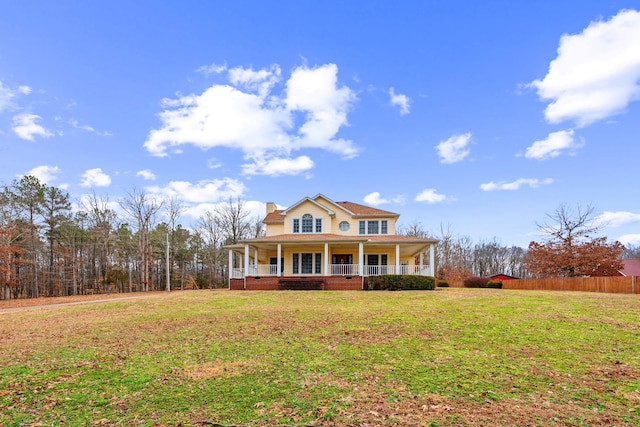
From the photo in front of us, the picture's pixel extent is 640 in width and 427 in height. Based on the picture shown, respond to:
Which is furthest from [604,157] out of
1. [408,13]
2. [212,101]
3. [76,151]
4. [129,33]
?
[76,151]

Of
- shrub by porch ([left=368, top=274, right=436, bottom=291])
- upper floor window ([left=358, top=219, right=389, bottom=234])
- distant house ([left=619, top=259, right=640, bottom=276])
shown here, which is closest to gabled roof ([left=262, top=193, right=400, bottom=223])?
upper floor window ([left=358, top=219, right=389, bottom=234])

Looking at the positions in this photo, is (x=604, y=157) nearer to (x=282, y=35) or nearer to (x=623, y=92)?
(x=623, y=92)

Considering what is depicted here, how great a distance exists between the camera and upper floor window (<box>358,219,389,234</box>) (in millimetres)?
25672

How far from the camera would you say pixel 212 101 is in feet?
57.8

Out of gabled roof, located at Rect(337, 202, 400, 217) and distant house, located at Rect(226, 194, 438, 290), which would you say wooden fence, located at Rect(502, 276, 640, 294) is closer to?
distant house, located at Rect(226, 194, 438, 290)

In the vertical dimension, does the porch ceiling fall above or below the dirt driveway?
above

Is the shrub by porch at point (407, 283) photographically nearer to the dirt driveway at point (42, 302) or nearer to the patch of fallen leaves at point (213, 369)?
the patch of fallen leaves at point (213, 369)

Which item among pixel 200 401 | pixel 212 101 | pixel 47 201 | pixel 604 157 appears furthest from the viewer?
pixel 47 201

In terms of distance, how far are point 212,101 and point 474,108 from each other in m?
13.5

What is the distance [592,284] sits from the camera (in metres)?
23.0

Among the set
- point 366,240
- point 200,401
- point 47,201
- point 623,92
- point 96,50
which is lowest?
point 200,401

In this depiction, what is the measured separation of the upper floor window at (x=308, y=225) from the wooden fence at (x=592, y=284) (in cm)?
1738

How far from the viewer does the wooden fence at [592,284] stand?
2067 centimetres

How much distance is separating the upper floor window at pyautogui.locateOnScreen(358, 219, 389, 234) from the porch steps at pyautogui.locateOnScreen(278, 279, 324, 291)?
6.00 m
